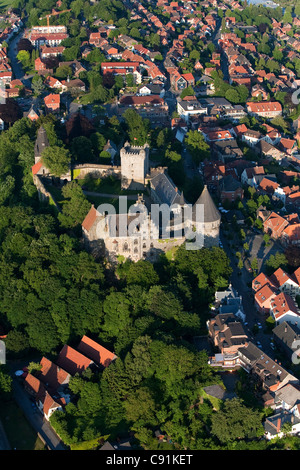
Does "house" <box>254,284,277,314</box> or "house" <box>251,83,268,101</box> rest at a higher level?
"house" <box>254,284,277,314</box>

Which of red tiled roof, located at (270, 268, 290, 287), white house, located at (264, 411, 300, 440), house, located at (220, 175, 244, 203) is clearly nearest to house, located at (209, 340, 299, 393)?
white house, located at (264, 411, 300, 440)

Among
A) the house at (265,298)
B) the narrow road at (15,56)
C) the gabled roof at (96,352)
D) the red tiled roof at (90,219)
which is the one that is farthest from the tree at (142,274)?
the narrow road at (15,56)

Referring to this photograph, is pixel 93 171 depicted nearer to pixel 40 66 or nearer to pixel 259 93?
pixel 40 66

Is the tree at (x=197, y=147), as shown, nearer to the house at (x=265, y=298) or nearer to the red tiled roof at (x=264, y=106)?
the red tiled roof at (x=264, y=106)

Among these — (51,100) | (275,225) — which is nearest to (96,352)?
(275,225)

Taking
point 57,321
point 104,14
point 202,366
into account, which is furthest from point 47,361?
point 104,14

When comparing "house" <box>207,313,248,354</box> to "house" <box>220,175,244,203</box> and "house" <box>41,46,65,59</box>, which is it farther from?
"house" <box>41,46,65,59</box>

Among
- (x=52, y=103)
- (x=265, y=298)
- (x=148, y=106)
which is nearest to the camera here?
(x=265, y=298)
